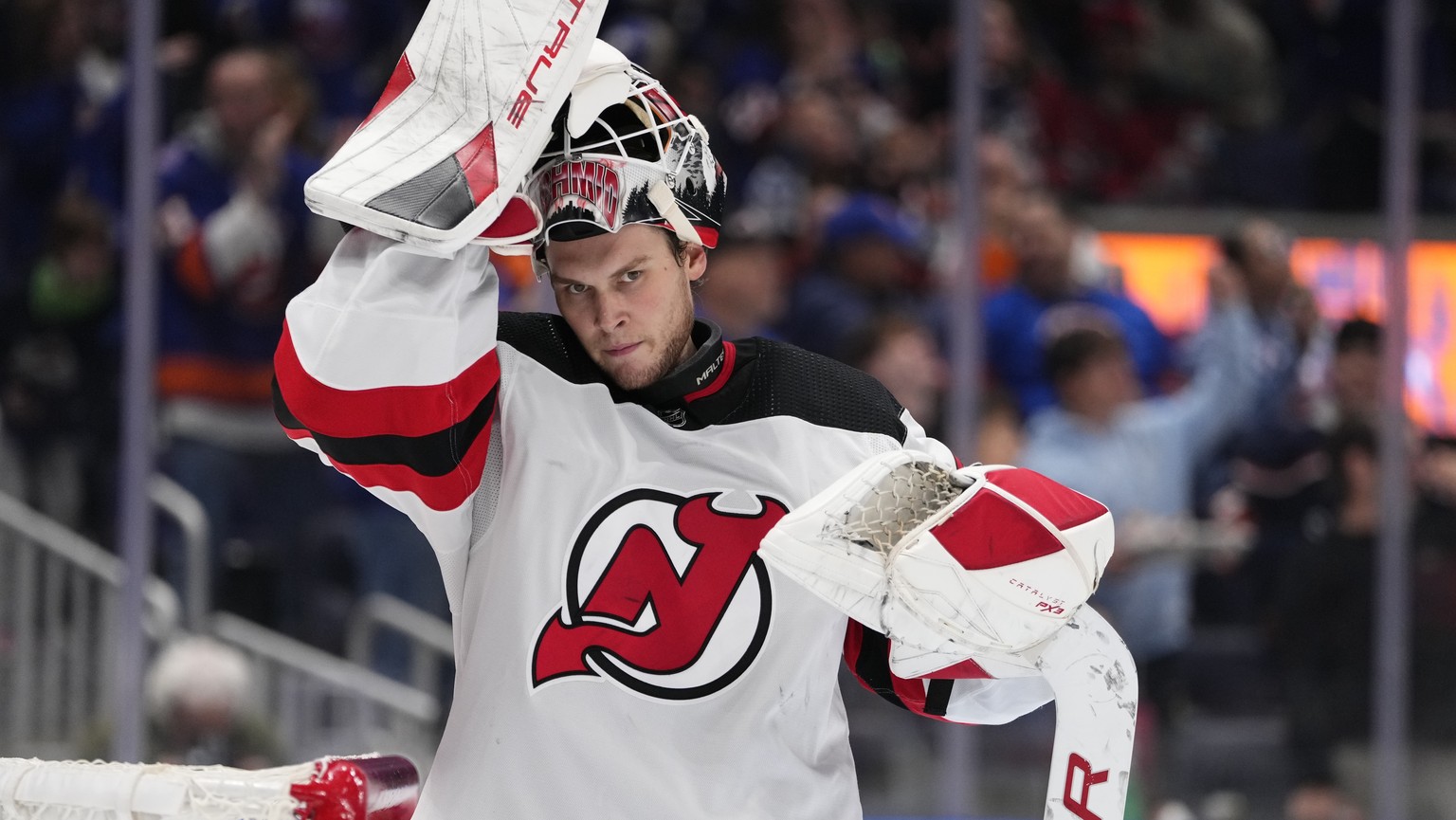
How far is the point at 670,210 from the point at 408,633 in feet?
6.17

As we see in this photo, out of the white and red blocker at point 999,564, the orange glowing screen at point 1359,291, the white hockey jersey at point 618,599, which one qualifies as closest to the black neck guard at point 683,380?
the white hockey jersey at point 618,599

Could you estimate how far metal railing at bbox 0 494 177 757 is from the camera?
9.62 feet

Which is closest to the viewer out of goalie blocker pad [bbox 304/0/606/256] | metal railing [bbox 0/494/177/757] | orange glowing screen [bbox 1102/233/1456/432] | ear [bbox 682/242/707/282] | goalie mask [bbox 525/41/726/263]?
goalie blocker pad [bbox 304/0/606/256]

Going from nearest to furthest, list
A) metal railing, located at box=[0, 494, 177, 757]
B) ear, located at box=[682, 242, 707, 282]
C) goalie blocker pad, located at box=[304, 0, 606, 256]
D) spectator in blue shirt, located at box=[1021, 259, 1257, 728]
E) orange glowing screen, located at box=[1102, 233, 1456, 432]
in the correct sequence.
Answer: goalie blocker pad, located at box=[304, 0, 606, 256] < ear, located at box=[682, 242, 707, 282] < metal railing, located at box=[0, 494, 177, 757] < spectator in blue shirt, located at box=[1021, 259, 1257, 728] < orange glowing screen, located at box=[1102, 233, 1456, 432]

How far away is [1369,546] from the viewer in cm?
335

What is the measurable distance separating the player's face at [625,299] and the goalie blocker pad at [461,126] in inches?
3.8

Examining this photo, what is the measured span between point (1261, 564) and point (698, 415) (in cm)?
225

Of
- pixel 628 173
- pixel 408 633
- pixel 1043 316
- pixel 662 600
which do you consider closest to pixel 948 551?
pixel 662 600

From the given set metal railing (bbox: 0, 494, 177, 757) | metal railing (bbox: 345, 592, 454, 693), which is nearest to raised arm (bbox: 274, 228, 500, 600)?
metal railing (bbox: 345, 592, 454, 693)

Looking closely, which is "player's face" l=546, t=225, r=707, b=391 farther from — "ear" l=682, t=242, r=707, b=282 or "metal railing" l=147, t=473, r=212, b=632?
"metal railing" l=147, t=473, r=212, b=632

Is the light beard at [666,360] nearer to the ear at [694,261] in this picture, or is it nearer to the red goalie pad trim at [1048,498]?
the ear at [694,261]

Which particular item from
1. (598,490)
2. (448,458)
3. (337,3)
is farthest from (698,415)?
(337,3)

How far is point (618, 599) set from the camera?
1297 mm

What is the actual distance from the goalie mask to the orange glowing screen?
89.4 inches
